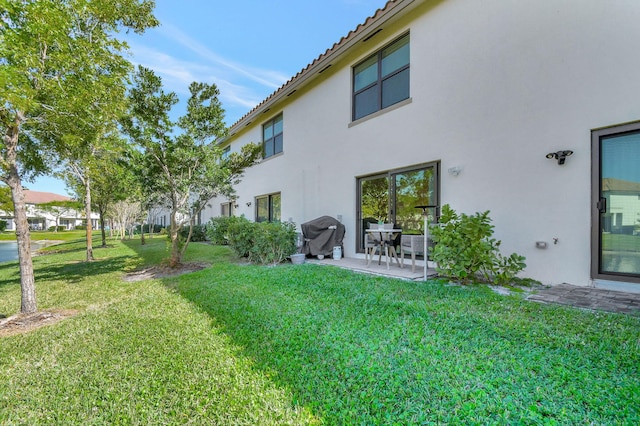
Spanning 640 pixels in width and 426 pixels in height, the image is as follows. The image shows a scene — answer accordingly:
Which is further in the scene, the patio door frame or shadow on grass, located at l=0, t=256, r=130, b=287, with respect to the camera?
shadow on grass, located at l=0, t=256, r=130, b=287

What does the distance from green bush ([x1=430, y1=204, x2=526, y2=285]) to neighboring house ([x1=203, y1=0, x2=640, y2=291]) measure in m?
0.51

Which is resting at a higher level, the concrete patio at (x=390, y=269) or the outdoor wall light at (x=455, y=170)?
the outdoor wall light at (x=455, y=170)

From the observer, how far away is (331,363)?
2.65m

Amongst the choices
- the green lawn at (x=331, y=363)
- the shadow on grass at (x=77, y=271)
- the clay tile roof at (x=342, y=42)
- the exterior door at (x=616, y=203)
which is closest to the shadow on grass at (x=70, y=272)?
the shadow on grass at (x=77, y=271)

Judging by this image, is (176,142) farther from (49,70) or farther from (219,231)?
(219,231)

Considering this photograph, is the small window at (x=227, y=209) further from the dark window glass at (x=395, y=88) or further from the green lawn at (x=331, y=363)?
the green lawn at (x=331, y=363)

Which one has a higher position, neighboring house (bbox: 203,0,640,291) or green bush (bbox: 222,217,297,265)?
neighboring house (bbox: 203,0,640,291)

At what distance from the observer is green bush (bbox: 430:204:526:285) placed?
4.99 metres

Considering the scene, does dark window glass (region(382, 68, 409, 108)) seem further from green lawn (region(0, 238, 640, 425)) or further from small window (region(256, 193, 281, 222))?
small window (region(256, 193, 281, 222))

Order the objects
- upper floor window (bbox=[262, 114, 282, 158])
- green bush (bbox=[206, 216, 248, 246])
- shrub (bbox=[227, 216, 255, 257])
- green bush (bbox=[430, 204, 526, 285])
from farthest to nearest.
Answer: green bush (bbox=[206, 216, 248, 246]), upper floor window (bbox=[262, 114, 282, 158]), shrub (bbox=[227, 216, 255, 257]), green bush (bbox=[430, 204, 526, 285])

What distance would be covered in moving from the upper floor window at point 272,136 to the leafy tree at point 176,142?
466cm

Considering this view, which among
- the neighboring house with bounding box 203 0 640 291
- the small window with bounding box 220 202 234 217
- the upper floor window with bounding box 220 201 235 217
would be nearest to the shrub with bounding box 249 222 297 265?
the neighboring house with bounding box 203 0 640 291

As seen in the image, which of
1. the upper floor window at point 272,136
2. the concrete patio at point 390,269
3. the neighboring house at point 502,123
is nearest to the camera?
the neighboring house at point 502,123

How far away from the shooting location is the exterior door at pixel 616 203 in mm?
4324
